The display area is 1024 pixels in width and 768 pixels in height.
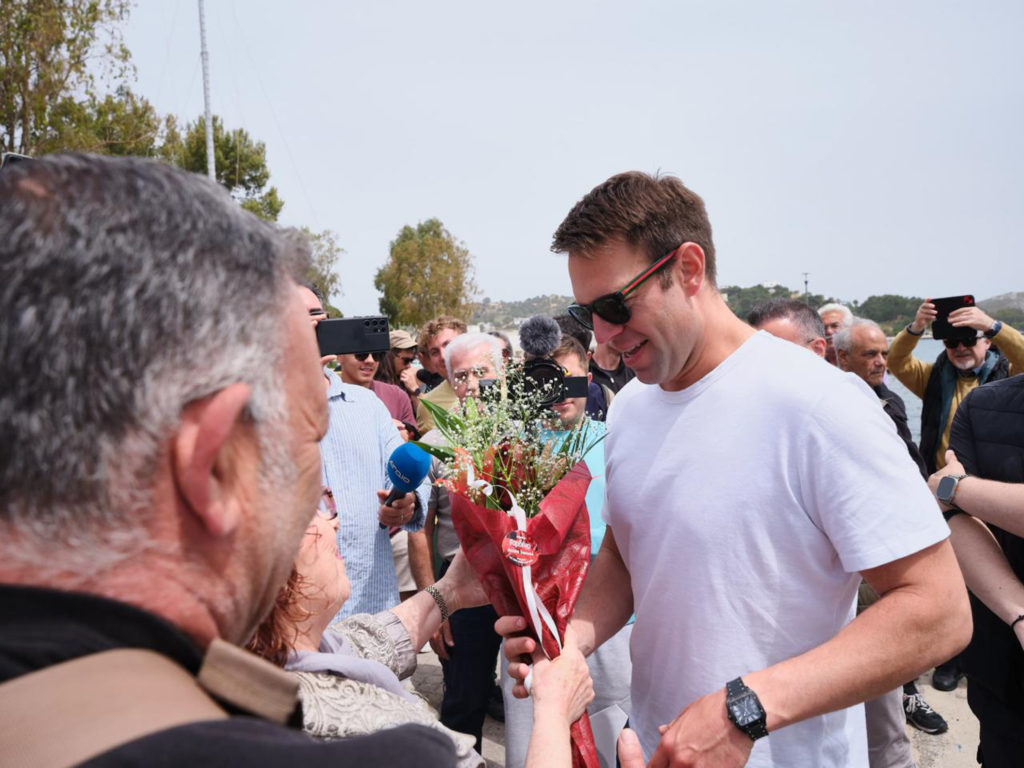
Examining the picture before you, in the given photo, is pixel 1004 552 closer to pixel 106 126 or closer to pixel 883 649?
pixel 883 649

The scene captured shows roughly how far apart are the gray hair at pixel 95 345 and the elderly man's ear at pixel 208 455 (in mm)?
14

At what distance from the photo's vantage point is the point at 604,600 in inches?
96.9

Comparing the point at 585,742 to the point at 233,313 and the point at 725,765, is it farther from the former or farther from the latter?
the point at 233,313

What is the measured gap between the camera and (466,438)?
7.50ft

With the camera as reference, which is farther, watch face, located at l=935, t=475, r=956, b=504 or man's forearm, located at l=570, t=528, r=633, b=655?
watch face, located at l=935, t=475, r=956, b=504

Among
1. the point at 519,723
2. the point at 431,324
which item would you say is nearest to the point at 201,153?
the point at 431,324

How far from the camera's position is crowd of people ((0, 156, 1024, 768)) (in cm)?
76

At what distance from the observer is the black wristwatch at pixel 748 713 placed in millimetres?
1743

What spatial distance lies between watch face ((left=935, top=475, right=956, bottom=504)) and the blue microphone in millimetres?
1942

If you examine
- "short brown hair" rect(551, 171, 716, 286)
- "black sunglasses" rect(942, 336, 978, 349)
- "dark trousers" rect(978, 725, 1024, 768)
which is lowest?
"dark trousers" rect(978, 725, 1024, 768)

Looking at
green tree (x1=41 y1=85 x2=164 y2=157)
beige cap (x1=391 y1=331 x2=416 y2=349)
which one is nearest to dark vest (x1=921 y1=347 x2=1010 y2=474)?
beige cap (x1=391 y1=331 x2=416 y2=349)

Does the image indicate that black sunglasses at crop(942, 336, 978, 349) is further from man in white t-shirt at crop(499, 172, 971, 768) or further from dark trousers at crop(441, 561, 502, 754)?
man in white t-shirt at crop(499, 172, 971, 768)

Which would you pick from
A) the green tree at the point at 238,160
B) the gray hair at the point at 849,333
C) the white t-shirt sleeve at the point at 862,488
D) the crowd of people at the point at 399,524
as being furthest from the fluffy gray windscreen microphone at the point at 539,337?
the green tree at the point at 238,160

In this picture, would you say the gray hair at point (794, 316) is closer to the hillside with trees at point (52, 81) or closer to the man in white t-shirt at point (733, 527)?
the man in white t-shirt at point (733, 527)
